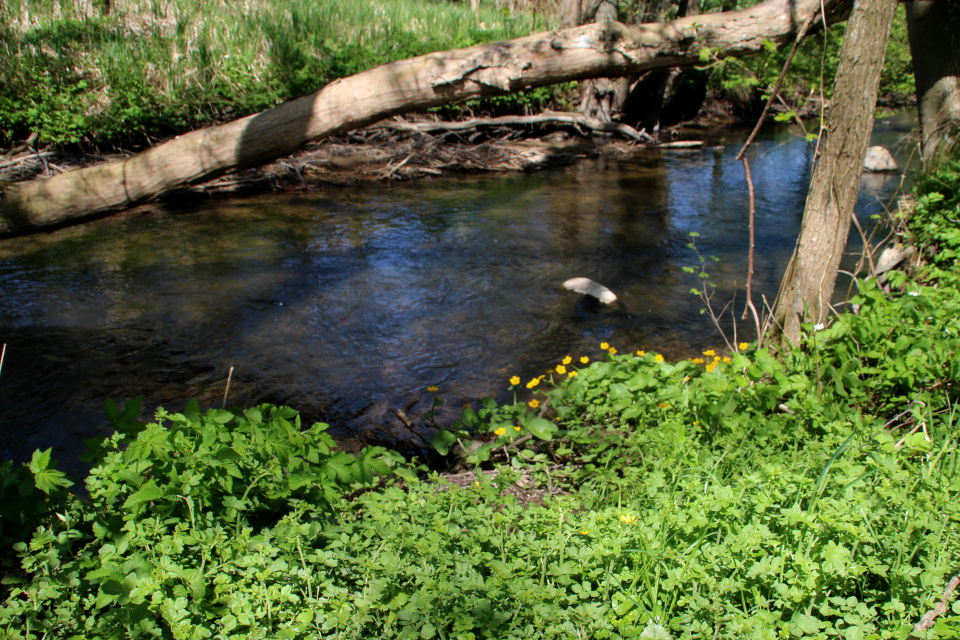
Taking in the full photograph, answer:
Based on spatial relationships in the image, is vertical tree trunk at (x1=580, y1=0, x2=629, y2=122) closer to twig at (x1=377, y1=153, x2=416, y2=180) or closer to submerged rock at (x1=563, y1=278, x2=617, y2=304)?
twig at (x1=377, y1=153, x2=416, y2=180)

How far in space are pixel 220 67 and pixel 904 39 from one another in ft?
50.3

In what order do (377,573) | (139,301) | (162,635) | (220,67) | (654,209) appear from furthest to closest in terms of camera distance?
(220,67) → (654,209) → (139,301) → (377,573) → (162,635)

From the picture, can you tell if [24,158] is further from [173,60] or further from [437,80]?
[437,80]

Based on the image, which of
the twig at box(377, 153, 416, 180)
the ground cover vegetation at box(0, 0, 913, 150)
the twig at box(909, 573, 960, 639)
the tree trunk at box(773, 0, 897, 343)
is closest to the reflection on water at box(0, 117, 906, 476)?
the twig at box(377, 153, 416, 180)

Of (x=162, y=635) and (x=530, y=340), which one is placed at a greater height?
(x=162, y=635)

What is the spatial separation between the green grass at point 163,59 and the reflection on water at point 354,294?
82.7 inches

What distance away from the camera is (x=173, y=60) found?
999 centimetres

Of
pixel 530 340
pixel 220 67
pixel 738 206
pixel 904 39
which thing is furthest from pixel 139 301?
pixel 904 39

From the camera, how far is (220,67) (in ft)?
33.7

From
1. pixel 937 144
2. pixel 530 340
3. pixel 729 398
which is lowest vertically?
pixel 530 340

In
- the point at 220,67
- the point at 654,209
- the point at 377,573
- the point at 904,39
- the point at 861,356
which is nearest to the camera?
the point at 377,573

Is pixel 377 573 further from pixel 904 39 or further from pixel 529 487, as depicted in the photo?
pixel 904 39

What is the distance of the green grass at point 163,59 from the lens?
9.05 m

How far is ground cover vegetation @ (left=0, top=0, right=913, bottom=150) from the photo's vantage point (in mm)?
9008
